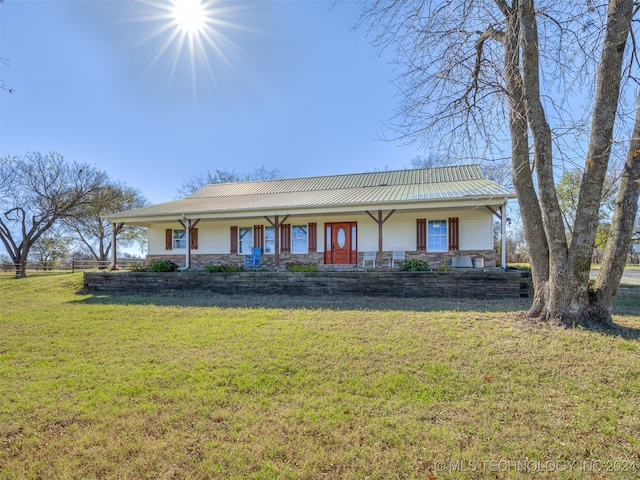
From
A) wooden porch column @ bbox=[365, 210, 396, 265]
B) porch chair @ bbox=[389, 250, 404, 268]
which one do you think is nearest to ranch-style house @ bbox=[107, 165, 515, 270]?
wooden porch column @ bbox=[365, 210, 396, 265]

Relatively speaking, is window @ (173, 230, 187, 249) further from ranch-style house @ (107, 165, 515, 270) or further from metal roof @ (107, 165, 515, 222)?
metal roof @ (107, 165, 515, 222)

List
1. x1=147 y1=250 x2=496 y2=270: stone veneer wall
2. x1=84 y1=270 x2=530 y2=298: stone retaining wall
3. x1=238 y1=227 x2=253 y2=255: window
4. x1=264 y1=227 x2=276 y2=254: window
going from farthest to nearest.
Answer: x1=238 y1=227 x2=253 y2=255: window → x1=264 y1=227 x2=276 y2=254: window → x1=147 y1=250 x2=496 y2=270: stone veneer wall → x1=84 y1=270 x2=530 y2=298: stone retaining wall

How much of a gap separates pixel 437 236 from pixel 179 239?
40.3ft

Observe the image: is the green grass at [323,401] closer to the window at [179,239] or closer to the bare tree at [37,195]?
the window at [179,239]

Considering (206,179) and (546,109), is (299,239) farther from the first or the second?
(206,179)

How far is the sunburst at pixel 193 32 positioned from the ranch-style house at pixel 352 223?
212 inches

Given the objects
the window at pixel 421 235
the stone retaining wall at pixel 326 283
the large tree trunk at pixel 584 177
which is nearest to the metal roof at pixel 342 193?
the window at pixel 421 235

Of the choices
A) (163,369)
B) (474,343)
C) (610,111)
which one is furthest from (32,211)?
(610,111)

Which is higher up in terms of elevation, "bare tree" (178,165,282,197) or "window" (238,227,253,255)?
"bare tree" (178,165,282,197)

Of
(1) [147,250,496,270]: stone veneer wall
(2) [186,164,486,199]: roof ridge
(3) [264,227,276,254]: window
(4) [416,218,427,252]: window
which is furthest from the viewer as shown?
(2) [186,164,486,199]: roof ridge

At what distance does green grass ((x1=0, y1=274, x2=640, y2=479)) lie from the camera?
2.23m

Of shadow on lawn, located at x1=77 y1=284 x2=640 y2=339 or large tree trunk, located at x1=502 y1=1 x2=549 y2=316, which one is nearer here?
large tree trunk, located at x1=502 y1=1 x2=549 y2=316

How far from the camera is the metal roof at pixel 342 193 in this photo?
1150 cm

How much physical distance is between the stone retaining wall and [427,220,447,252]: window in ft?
13.3
